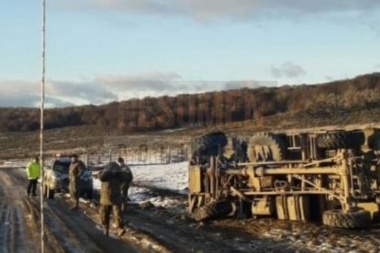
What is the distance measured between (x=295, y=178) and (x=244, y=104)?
5214cm

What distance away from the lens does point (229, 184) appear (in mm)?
19438

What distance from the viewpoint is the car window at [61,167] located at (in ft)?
98.8

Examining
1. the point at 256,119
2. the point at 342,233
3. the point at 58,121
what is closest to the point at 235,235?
the point at 342,233

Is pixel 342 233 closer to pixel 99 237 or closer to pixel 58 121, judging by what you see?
pixel 99 237

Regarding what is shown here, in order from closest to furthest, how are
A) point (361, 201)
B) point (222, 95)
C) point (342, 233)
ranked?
point (342, 233), point (361, 201), point (222, 95)

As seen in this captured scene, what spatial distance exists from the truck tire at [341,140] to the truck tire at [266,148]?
151 cm

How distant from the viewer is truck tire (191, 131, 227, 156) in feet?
71.4

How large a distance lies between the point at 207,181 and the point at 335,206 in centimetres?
385

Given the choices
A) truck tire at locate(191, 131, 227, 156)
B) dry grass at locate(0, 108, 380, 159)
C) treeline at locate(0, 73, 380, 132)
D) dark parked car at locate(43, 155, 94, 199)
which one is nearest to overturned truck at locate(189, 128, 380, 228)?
truck tire at locate(191, 131, 227, 156)

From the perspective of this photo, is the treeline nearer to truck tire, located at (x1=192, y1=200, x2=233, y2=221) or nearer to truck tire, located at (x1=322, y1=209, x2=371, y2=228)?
truck tire, located at (x1=192, y1=200, x2=233, y2=221)

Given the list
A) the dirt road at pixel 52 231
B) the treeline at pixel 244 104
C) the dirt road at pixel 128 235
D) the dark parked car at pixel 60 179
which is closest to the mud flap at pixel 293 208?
the dirt road at pixel 128 235

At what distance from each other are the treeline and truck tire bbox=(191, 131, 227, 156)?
4100 cm

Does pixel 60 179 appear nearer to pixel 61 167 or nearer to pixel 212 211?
pixel 61 167

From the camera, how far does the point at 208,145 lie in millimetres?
21828
